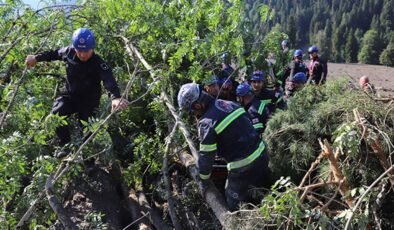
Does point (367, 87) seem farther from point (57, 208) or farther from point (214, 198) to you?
point (57, 208)

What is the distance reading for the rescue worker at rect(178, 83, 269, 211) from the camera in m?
3.75

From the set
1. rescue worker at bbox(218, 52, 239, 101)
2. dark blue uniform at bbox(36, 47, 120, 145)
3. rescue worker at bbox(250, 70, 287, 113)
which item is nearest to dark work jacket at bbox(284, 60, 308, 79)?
rescue worker at bbox(218, 52, 239, 101)

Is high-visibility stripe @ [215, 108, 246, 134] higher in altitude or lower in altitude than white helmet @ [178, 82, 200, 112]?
lower

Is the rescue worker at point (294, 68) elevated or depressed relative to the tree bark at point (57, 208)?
depressed

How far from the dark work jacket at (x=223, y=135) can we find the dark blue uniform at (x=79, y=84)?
112 cm

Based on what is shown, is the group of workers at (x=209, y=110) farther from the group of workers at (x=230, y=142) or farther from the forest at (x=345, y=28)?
the forest at (x=345, y=28)

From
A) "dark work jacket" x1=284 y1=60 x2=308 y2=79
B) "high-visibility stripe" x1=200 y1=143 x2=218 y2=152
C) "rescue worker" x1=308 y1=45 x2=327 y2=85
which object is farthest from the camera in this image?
"rescue worker" x1=308 y1=45 x2=327 y2=85

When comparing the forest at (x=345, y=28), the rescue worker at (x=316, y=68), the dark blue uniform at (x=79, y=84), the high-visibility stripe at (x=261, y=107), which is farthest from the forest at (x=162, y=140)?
the forest at (x=345, y=28)

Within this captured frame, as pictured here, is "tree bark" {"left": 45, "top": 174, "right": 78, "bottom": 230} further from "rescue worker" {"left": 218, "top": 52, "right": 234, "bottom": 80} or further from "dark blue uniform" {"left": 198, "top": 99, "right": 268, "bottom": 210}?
"rescue worker" {"left": 218, "top": 52, "right": 234, "bottom": 80}

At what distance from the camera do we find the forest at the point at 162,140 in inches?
129

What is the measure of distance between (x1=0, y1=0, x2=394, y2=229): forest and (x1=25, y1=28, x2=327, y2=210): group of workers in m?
0.18

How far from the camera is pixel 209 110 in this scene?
381 cm

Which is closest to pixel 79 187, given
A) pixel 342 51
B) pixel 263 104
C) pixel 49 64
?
pixel 49 64

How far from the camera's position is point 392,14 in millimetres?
72375
